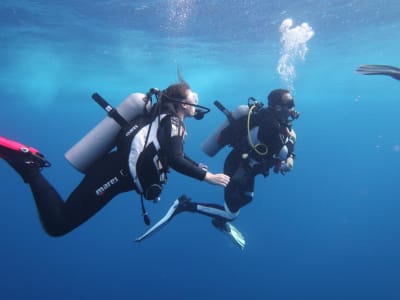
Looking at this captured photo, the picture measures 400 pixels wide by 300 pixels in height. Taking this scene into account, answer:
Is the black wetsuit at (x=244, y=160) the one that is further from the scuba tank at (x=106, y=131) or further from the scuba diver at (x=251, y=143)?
the scuba tank at (x=106, y=131)

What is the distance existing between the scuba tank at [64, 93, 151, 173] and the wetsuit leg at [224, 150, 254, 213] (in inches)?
118

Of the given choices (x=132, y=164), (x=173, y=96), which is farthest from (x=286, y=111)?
(x=132, y=164)

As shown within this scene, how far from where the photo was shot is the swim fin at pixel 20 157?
478cm

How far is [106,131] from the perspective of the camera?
4762mm

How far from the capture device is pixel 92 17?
1614 cm

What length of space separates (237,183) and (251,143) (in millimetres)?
1261

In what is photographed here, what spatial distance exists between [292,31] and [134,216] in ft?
55.9

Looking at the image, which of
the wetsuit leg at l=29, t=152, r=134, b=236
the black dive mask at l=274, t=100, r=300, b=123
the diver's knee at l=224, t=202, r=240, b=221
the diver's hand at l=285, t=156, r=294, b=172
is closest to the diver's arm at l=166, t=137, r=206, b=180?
the wetsuit leg at l=29, t=152, r=134, b=236

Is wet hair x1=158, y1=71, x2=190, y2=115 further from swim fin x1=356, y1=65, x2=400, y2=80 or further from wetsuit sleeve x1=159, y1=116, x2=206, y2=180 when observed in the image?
swim fin x1=356, y1=65, x2=400, y2=80

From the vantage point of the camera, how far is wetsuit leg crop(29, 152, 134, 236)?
4.71 metres

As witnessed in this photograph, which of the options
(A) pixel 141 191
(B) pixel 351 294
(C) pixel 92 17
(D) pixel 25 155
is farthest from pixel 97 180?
(B) pixel 351 294

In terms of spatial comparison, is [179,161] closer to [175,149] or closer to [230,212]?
[175,149]

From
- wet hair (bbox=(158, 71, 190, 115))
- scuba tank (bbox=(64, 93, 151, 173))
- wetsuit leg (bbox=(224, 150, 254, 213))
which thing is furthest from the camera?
wetsuit leg (bbox=(224, 150, 254, 213))

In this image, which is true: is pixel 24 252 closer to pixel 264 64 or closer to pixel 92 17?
pixel 92 17
